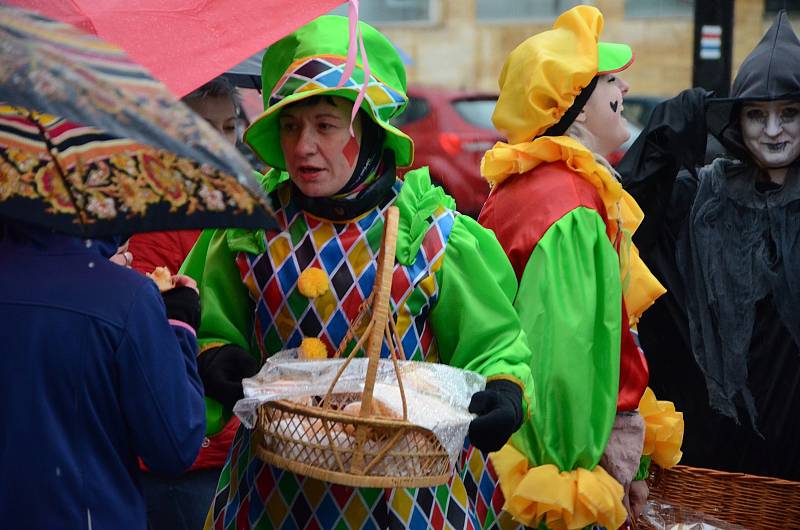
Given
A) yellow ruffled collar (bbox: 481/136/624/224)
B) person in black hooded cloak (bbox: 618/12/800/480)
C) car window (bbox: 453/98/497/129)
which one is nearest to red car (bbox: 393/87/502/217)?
car window (bbox: 453/98/497/129)

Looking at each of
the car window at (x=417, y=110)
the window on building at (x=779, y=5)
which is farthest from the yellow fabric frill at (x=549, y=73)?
the window on building at (x=779, y=5)

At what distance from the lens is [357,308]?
3115 millimetres

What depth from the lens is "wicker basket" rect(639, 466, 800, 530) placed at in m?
4.26

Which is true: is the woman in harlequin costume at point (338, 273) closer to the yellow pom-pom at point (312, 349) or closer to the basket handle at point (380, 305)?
the yellow pom-pom at point (312, 349)

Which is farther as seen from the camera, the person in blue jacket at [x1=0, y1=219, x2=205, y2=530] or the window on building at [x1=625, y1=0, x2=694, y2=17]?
the window on building at [x1=625, y1=0, x2=694, y2=17]

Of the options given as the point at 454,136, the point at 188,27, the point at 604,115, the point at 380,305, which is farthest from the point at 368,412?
the point at 454,136

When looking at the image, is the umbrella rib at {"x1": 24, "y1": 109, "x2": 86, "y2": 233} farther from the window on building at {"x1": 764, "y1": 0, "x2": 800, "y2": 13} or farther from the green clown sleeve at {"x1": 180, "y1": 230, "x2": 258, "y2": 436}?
the window on building at {"x1": 764, "y1": 0, "x2": 800, "y2": 13}

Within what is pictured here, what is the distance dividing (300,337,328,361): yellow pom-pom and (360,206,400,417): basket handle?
0.91ft

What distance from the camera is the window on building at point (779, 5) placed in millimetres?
18328

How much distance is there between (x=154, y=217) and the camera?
2451 mm

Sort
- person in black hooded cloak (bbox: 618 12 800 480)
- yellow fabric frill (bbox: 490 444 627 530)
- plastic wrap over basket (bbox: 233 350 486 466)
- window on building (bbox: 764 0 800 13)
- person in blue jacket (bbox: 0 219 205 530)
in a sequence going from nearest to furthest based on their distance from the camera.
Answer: person in blue jacket (bbox: 0 219 205 530), plastic wrap over basket (bbox: 233 350 486 466), yellow fabric frill (bbox: 490 444 627 530), person in black hooded cloak (bbox: 618 12 800 480), window on building (bbox: 764 0 800 13)

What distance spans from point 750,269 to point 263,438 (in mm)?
2315

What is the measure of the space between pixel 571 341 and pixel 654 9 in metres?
16.3

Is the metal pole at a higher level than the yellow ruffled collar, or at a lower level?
lower
